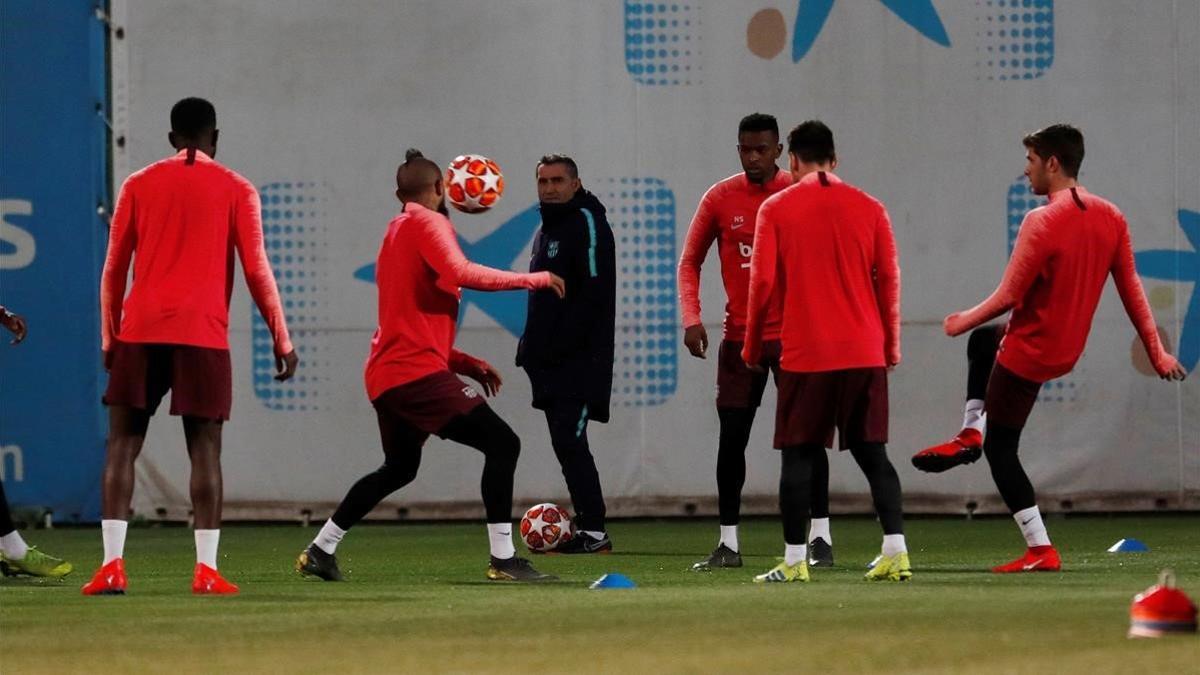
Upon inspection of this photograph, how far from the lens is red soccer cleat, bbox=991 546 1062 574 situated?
29.4 ft

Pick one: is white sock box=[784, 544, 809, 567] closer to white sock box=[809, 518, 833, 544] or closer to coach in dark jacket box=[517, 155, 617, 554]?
white sock box=[809, 518, 833, 544]

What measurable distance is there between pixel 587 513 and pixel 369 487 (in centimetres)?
235

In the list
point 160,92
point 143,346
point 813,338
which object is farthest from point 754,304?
point 160,92

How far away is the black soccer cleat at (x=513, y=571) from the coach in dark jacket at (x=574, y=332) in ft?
7.18

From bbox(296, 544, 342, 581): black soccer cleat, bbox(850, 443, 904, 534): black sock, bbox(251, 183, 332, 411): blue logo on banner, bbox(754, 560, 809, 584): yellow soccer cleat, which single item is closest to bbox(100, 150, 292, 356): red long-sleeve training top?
bbox(296, 544, 342, 581): black soccer cleat

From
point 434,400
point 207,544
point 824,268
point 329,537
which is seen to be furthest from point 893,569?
point 207,544

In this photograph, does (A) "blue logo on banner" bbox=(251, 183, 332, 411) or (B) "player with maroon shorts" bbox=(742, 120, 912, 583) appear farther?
(A) "blue logo on banner" bbox=(251, 183, 332, 411)

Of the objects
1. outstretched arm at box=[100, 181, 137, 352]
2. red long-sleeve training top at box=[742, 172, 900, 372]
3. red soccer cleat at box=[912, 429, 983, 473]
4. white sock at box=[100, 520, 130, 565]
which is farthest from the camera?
red soccer cleat at box=[912, 429, 983, 473]

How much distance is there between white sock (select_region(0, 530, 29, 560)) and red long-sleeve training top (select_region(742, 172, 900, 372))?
3344 mm

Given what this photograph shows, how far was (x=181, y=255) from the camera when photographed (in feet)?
26.2

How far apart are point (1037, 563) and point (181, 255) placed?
382 cm

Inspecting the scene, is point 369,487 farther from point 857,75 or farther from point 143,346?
point 857,75

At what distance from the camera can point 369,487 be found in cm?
880

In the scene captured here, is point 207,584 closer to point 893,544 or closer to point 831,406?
point 831,406
